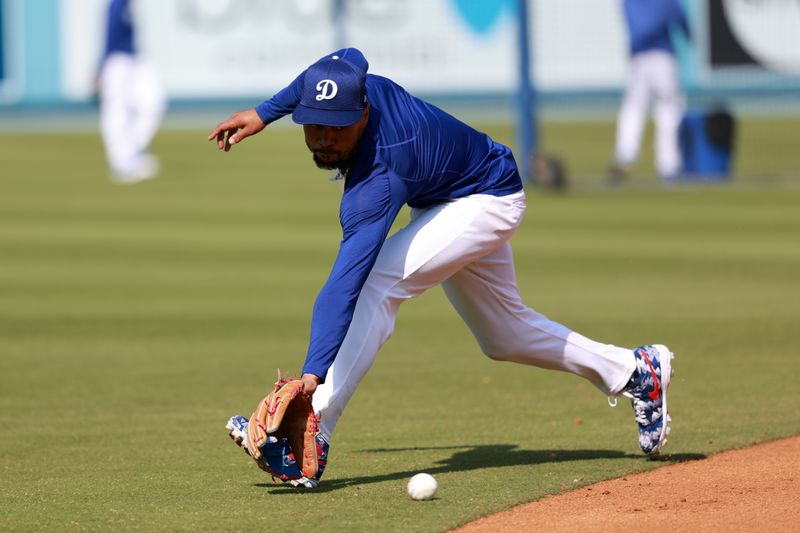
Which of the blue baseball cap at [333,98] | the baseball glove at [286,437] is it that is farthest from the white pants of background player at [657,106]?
the baseball glove at [286,437]

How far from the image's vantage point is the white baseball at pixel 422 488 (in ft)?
17.6

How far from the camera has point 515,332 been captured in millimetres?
6152

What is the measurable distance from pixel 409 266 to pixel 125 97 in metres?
17.7

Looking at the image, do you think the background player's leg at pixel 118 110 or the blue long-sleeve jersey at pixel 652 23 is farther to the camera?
the background player's leg at pixel 118 110

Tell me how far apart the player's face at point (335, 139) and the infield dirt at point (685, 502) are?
4.88 feet

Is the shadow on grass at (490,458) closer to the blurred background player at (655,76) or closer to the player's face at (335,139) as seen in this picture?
the player's face at (335,139)

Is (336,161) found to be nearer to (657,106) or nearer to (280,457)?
(280,457)

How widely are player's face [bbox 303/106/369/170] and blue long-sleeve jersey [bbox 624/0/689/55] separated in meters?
16.2

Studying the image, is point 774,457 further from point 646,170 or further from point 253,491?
point 646,170

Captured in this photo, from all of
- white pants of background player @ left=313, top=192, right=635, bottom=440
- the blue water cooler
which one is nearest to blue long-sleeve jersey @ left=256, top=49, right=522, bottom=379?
white pants of background player @ left=313, top=192, right=635, bottom=440

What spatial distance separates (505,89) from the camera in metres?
31.9

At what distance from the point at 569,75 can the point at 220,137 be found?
2184 centimetres

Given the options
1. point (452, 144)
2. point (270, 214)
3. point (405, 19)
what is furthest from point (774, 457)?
point (405, 19)

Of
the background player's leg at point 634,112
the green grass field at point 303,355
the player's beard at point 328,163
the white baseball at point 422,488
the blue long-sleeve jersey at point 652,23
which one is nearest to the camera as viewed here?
the white baseball at point 422,488
